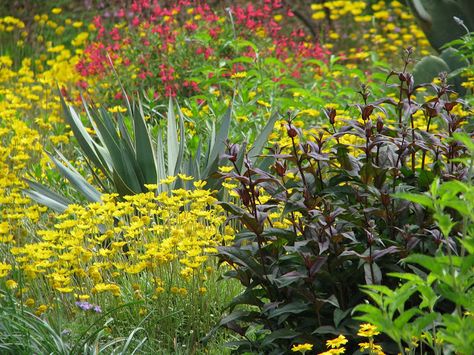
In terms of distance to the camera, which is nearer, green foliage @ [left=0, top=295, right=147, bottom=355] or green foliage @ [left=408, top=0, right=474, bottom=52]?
green foliage @ [left=0, top=295, right=147, bottom=355]

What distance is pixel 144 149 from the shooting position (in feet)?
16.7

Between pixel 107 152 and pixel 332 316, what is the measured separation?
238cm

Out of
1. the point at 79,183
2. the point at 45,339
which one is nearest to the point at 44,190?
the point at 79,183

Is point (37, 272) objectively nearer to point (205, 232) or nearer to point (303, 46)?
point (205, 232)

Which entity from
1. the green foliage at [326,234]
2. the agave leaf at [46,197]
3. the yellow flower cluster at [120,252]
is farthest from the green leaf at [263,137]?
the green foliage at [326,234]

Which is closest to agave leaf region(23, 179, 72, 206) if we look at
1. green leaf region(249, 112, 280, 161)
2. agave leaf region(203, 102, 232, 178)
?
agave leaf region(203, 102, 232, 178)

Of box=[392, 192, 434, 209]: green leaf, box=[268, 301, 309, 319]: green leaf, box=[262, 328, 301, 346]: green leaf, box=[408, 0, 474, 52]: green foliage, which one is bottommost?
box=[408, 0, 474, 52]: green foliage

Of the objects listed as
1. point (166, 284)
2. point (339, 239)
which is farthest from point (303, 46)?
point (339, 239)

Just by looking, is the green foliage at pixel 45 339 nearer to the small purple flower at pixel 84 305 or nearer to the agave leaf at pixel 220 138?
the small purple flower at pixel 84 305

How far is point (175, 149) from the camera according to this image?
17.5ft

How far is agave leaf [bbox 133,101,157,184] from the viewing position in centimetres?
505

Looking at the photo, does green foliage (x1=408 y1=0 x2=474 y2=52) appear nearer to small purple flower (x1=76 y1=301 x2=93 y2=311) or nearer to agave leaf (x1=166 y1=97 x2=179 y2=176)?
agave leaf (x1=166 y1=97 x2=179 y2=176)

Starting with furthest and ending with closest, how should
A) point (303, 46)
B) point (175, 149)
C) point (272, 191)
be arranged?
point (303, 46), point (175, 149), point (272, 191)

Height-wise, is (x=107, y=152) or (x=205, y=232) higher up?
(x=205, y=232)
